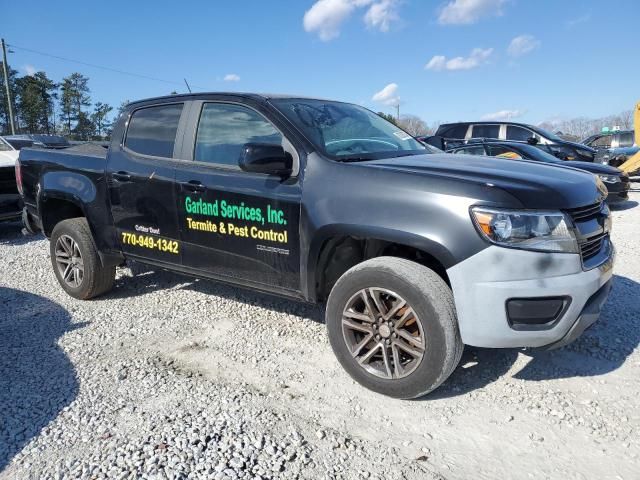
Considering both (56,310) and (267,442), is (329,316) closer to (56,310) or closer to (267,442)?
(267,442)

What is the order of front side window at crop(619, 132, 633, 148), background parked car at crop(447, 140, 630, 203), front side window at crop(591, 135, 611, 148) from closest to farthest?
background parked car at crop(447, 140, 630, 203), front side window at crop(619, 132, 633, 148), front side window at crop(591, 135, 611, 148)

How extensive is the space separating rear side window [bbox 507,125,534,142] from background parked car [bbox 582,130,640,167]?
1770 mm

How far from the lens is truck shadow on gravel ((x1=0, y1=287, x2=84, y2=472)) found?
A: 265cm

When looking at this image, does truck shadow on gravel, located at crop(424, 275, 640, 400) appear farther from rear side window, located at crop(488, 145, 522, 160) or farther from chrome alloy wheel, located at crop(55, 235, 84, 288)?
rear side window, located at crop(488, 145, 522, 160)

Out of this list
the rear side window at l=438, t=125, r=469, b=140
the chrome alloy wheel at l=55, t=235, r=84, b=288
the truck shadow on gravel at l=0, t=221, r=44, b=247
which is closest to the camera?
the chrome alloy wheel at l=55, t=235, r=84, b=288

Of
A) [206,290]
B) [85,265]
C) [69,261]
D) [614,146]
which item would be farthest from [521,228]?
[614,146]

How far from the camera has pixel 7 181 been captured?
7.36m

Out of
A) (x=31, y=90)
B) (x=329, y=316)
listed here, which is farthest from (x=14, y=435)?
(x=31, y=90)

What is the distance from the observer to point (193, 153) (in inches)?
146

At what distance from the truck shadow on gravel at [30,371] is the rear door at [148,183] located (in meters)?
0.94

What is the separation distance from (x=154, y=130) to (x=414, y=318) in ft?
8.78

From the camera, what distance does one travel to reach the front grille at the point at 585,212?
2670mm

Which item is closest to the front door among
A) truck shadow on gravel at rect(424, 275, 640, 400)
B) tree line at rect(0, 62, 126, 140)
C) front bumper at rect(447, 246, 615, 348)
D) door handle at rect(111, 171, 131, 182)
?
door handle at rect(111, 171, 131, 182)

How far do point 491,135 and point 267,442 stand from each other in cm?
1166
